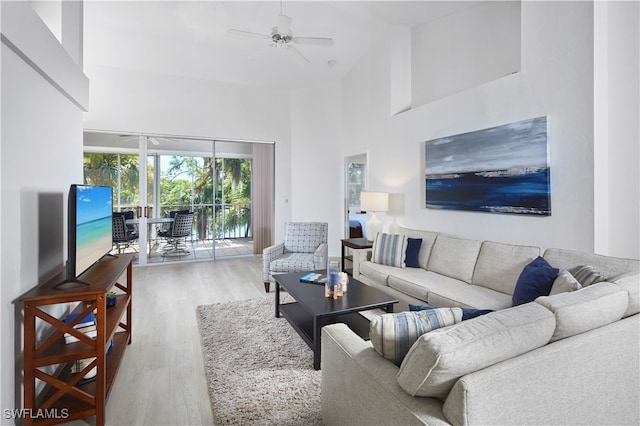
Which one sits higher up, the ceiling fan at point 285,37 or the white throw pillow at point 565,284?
the ceiling fan at point 285,37

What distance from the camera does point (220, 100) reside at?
19.8 feet

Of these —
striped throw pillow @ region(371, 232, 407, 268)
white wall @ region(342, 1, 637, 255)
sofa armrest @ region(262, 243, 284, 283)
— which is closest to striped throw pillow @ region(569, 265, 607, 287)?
white wall @ region(342, 1, 637, 255)

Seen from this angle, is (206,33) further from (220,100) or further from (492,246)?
(492,246)

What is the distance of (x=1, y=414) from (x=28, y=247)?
83cm

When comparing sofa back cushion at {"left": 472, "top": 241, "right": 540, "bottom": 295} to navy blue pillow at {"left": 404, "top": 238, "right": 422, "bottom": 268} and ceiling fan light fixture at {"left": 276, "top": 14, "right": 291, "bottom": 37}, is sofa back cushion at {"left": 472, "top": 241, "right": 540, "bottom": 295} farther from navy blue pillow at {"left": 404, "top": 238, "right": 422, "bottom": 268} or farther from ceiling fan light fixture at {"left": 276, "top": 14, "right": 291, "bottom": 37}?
ceiling fan light fixture at {"left": 276, "top": 14, "right": 291, "bottom": 37}

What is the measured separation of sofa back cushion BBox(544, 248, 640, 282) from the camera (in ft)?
6.89

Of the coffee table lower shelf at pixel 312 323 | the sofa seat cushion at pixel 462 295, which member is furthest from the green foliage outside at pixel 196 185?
the sofa seat cushion at pixel 462 295

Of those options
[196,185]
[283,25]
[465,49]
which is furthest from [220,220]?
[465,49]

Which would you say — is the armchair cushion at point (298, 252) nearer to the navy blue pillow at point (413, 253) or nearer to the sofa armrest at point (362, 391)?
the navy blue pillow at point (413, 253)

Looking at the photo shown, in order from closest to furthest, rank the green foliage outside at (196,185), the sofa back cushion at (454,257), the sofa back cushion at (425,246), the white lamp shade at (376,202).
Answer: the sofa back cushion at (454,257), the sofa back cushion at (425,246), the white lamp shade at (376,202), the green foliage outside at (196,185)

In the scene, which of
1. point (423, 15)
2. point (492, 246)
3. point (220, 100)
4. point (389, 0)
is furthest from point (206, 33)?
point (492, 246)

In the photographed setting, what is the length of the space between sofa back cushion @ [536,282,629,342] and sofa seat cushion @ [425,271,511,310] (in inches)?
42.3

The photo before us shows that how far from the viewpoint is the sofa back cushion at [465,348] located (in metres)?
1.00

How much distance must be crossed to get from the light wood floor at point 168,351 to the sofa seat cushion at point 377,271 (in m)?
1.30
